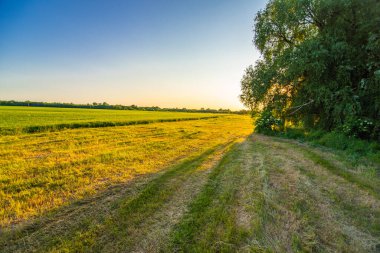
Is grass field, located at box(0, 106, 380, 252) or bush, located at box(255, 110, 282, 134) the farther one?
bush, located at box(255, 110, 282, 134)

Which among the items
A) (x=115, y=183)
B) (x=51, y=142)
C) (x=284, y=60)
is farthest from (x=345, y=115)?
(x=51, y=142)

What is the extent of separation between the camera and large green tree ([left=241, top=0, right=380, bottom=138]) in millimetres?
9758

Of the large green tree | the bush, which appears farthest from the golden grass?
the bush

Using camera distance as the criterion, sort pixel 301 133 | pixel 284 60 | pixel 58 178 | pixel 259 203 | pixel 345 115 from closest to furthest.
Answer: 1. pixel 259 203
2. pixel 58 178
3. pixel 345 115
4. pixel 284 60
5. pixel 301 133

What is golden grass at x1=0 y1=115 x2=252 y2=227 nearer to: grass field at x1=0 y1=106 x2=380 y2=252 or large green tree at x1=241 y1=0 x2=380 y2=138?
grass field at x1=0 y1=106 x2=380 y2=252

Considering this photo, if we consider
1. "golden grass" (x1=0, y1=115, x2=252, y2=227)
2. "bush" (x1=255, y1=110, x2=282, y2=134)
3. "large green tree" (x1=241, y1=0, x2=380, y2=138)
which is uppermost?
"large green tree" (x1=241, y1=0, x2=380, y2=138)

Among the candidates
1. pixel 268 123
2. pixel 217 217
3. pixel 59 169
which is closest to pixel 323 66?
pixel 268 123

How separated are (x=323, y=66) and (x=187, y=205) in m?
10.7

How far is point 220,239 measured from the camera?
310 centimetres

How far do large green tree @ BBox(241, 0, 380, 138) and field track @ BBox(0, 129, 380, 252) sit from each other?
593cm

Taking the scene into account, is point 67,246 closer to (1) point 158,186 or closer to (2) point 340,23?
(1) point 158,186

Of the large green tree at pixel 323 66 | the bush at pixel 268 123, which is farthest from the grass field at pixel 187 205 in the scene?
the bush at pixel 268 123

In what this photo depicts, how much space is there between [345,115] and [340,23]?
17.4 feet

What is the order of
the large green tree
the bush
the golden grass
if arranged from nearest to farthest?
the golden grass
the large green tree
the bush
